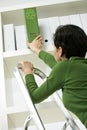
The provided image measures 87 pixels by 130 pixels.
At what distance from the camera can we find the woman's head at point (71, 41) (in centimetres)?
115

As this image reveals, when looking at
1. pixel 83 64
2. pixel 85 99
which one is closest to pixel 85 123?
pixel 85 99

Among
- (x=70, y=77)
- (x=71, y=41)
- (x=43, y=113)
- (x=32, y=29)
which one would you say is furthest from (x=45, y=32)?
(x=70, y=77)

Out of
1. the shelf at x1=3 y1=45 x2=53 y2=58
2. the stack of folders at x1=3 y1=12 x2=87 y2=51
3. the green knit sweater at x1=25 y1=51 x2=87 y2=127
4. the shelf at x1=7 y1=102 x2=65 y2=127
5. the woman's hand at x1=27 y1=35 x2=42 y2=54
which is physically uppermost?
the stack of folders at x1=3 y1=12 x2=87 y2=51

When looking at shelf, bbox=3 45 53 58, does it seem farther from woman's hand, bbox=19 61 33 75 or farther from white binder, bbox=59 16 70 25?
woman's hand, bbox=19 61 33 75

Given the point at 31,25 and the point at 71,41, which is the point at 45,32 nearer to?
the point at 31,25

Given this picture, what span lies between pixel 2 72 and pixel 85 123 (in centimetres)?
88

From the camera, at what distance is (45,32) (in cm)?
185

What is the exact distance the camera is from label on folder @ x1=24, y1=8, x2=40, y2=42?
5.75 ft

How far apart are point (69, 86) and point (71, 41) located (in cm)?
21

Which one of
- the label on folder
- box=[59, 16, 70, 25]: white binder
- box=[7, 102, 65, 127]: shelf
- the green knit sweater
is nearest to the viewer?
the green knit sweater

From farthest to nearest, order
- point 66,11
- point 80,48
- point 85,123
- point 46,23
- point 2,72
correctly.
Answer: point 66,11 → point 46,23 → point 2,72 → point 80,48 → point 85,123

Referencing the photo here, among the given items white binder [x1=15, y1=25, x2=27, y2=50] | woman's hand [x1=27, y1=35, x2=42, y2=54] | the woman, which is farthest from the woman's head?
white binder [x1=15, y1=25, x2=27, y2=50]

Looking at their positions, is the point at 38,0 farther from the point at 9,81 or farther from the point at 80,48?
the point at 80,48

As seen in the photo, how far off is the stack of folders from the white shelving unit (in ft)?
0.17
